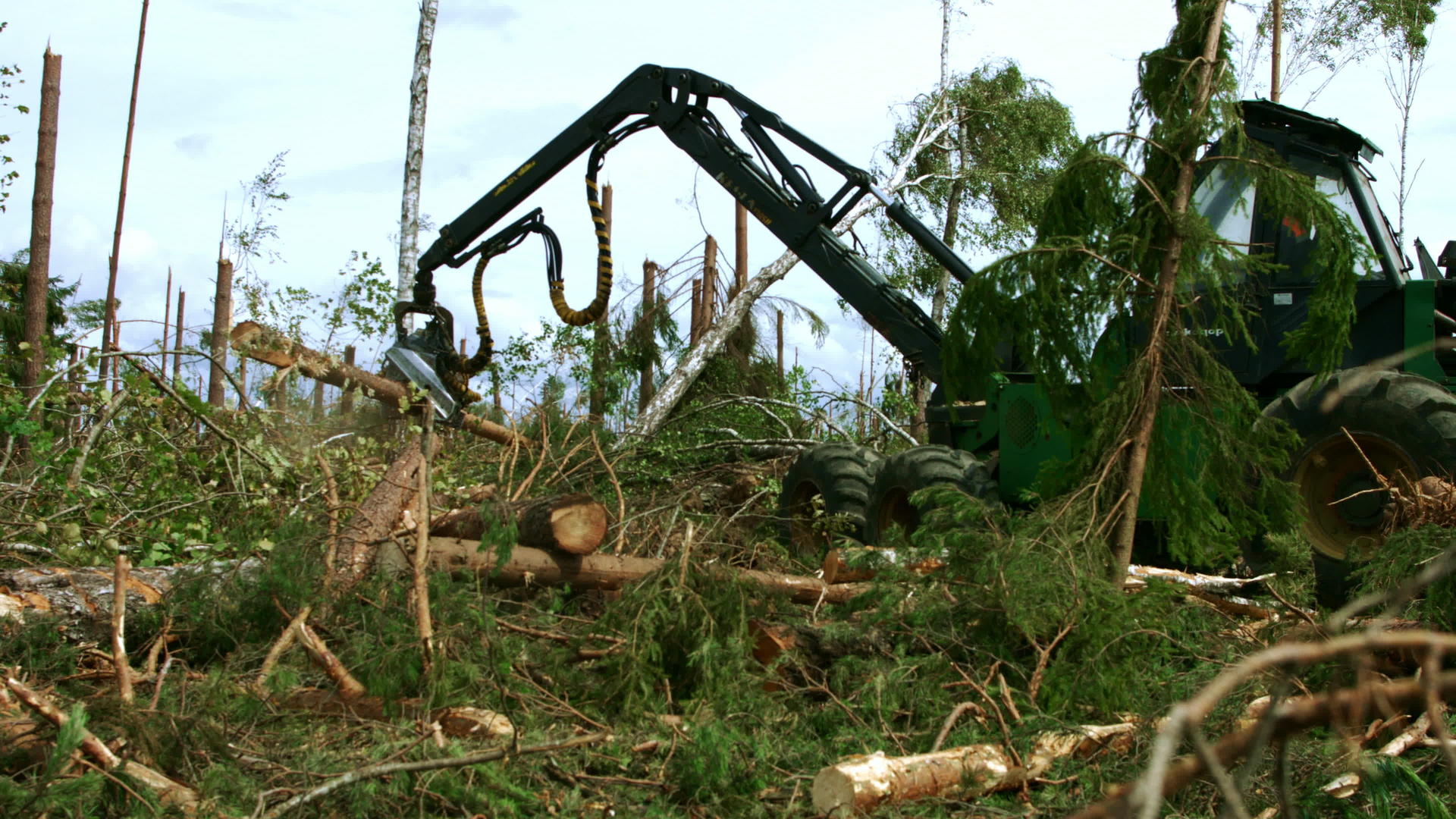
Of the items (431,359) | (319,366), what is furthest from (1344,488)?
(319,366)

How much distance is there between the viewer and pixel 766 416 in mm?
11086

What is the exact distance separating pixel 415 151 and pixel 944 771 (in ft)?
36.8

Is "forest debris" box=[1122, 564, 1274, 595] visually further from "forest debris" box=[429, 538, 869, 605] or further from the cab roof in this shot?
the cab roof

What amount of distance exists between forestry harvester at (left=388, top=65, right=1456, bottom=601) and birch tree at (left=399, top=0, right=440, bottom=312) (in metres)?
2.37

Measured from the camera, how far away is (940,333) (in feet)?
27.2

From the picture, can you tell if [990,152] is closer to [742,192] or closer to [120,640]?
[742,192]

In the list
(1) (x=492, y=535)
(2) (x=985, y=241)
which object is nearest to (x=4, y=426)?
(1) (x=492, y=535)

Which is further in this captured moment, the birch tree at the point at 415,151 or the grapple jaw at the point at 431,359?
the birch tree at the point at 415,151

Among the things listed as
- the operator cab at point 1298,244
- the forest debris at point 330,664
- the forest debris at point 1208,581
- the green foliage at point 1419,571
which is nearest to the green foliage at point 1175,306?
the forest debris at point 1208,581

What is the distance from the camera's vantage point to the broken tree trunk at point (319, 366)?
29.2 feet

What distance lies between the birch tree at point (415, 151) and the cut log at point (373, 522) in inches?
272

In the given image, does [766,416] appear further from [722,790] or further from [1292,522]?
[722,790]

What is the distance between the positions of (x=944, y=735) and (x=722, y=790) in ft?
2.60

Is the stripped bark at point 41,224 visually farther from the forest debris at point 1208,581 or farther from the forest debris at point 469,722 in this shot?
the forest debris at point 1208,581
